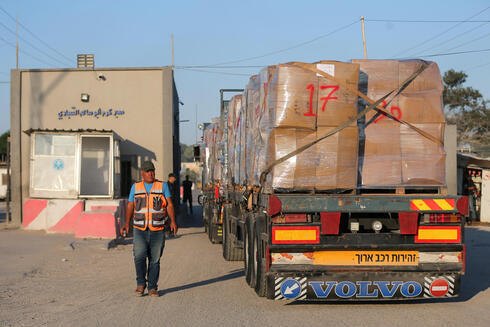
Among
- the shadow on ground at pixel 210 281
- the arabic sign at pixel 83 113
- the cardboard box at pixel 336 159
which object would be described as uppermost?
the arabic sign at pixel 83 113

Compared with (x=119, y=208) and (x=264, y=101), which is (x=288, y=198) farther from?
(x=119, y=208)

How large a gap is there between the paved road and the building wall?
11.1 metres

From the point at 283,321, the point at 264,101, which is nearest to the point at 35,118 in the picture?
the point at 264,101

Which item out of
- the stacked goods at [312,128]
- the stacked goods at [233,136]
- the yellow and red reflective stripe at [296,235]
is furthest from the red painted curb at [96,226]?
the yellow and red reflective stripe at [296,235]

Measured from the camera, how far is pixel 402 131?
26.0 feet

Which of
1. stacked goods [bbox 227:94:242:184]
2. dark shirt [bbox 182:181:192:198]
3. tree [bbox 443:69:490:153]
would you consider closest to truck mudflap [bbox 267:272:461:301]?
stacked goods [bbox 227:94:242:184]

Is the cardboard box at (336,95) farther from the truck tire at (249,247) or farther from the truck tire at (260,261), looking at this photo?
the truck tire at (249,247)

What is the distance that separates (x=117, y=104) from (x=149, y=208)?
16380 millimetres

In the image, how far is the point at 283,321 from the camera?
7035mm

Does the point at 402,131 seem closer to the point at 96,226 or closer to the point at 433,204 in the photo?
the point at 433,204

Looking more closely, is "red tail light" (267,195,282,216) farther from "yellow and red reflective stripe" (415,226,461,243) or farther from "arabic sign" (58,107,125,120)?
"arabic sign" (58,107,125,120)

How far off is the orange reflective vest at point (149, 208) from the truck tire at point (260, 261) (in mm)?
1342

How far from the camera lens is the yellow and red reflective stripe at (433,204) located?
7508 millimetres

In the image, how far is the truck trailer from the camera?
24.4 ft
